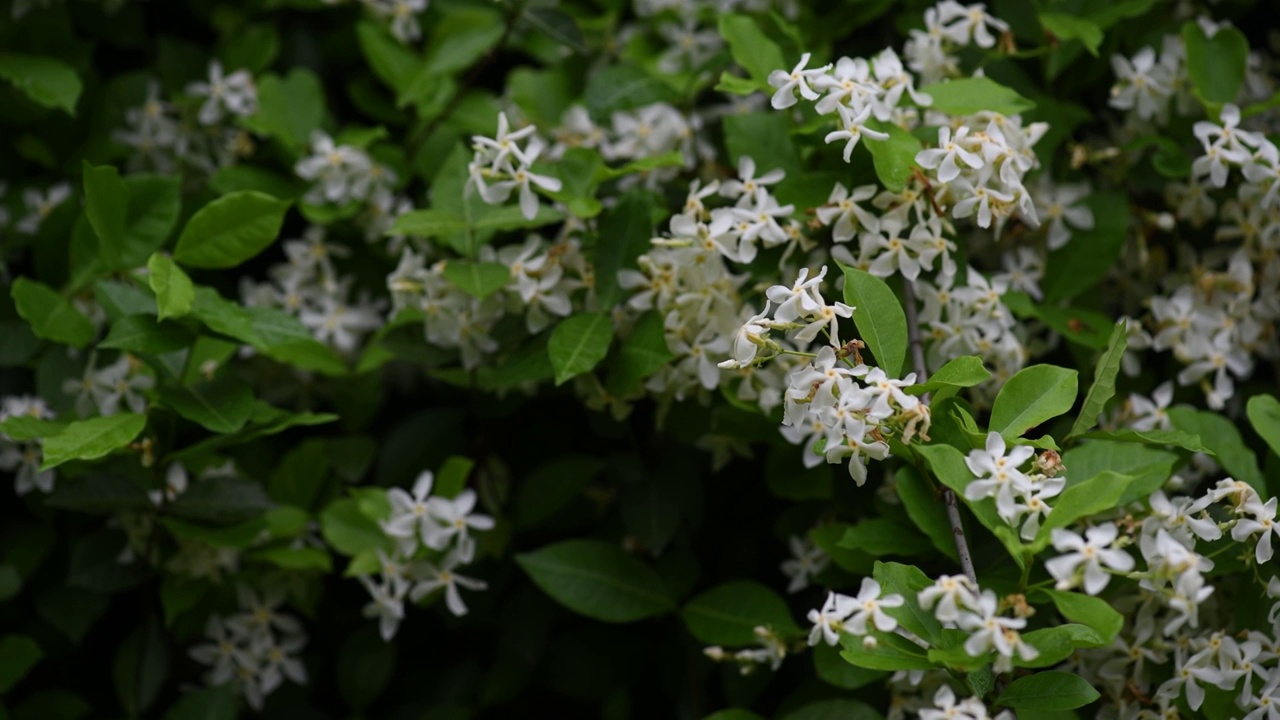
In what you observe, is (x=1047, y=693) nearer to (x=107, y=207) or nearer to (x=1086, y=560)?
(x=1086, y=560)

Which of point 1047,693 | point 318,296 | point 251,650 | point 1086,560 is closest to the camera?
point 1086,560

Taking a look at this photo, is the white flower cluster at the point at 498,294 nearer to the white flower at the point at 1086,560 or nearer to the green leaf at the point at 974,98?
the green leaf at the point at 974,98

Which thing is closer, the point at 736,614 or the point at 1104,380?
the point at 1104,380

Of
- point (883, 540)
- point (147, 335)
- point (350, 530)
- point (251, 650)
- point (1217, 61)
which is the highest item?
point (1217, 61)

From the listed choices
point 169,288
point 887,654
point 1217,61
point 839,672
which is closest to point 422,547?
point 169,288

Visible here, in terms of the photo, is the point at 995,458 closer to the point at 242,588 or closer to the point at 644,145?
the point at 644,145

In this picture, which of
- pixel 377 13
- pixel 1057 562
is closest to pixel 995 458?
pixel 1057 562
